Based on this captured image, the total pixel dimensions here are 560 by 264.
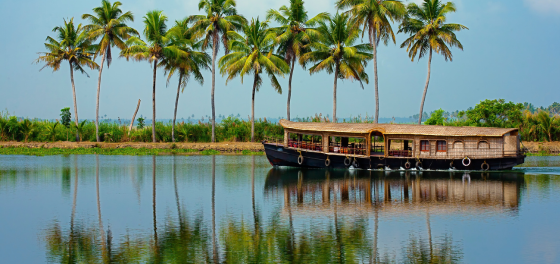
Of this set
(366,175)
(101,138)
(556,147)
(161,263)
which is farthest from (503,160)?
(101,138)

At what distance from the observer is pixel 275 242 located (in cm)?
1505

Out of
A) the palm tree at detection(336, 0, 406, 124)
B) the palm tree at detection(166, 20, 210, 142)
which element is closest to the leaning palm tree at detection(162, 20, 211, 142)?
the palm tree at detection(166, 20, 210, 142)

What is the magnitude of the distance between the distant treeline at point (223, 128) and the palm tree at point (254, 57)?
3.48m

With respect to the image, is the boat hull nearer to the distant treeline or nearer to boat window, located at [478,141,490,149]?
boat window, located at [478,141,490,149]

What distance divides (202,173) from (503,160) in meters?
16.9

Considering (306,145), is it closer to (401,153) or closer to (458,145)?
(401,153)

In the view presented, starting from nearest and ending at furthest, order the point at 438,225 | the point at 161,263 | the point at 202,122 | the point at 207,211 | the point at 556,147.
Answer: the point at 161,263
the point at 438,225
the point at 207,211
the point at 556,147
the point at 202,122

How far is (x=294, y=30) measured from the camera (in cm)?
4894

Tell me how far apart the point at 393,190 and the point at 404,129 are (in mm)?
8694

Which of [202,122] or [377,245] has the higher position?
[202,122]

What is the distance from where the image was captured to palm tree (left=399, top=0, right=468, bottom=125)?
152 ft

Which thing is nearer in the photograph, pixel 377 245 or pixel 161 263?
pixel 161 263

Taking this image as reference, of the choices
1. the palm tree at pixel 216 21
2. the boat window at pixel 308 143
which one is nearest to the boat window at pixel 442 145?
the boat window at pixel 308 143

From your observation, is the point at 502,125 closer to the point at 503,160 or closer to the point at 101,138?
the point at 503,160
